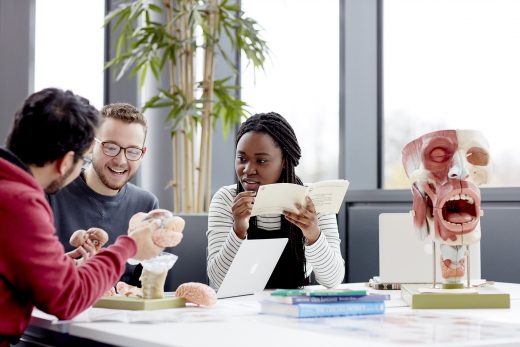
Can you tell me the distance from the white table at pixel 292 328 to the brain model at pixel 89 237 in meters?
0.30

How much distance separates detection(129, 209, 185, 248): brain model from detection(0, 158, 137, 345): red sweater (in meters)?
0.22

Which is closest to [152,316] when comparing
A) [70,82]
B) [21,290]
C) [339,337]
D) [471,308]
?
[21,290]

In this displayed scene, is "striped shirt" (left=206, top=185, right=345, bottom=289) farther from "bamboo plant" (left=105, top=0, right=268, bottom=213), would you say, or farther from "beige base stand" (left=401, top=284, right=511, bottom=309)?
"bamboo plant" (left=105, top=0, right=268, bottom=213)

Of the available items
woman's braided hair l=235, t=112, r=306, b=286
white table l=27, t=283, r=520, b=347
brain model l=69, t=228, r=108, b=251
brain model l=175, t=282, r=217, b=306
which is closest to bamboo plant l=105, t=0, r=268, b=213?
woman's braided hair l=235, t=112, r=306, b=286

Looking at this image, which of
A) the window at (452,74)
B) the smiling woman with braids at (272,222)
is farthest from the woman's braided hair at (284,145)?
the window at (452,74)

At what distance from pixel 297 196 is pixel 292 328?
0.97 metres

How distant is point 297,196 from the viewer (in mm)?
2576

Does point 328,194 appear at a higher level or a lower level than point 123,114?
lower

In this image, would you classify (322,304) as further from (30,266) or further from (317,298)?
(30,266)

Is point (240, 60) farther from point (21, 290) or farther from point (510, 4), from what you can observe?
point (21, 290)

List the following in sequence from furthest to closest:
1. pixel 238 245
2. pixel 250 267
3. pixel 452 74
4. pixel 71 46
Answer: pixel 71 46
pixel 452 74
pixel 238 245
pixel 250 267

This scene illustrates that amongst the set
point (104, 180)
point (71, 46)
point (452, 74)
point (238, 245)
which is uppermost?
point (71, 46)

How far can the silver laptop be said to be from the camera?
7.48ft

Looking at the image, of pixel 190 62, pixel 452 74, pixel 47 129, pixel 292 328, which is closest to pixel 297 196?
pixel 292 328
